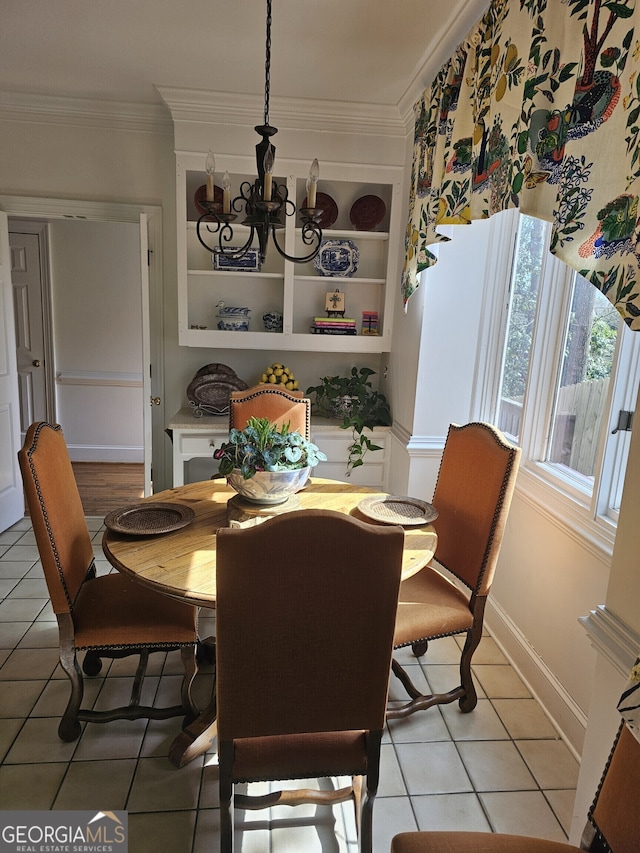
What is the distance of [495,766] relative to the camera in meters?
1.85

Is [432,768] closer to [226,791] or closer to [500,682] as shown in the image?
[500,682]

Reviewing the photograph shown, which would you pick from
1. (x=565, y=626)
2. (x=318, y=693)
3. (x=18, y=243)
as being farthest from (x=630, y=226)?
(x=18, y=243)

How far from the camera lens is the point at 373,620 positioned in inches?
50.3

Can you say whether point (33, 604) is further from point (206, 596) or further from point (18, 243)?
point (18, 243)

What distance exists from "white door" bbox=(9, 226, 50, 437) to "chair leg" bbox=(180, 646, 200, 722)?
13.4 ft

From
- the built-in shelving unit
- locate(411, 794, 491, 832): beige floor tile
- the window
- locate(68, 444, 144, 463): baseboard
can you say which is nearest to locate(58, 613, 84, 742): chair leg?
locate(411, 794, 491, 832): beige floor tile

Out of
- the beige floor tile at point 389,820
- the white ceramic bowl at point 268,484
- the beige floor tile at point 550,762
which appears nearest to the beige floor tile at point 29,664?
the white ceramic bowl at point 268,484

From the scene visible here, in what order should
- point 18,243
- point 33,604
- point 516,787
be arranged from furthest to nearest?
point 18,243 → point 33,604 → point 516,787

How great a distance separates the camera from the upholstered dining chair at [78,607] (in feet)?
5.55

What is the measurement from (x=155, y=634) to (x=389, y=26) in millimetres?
2523

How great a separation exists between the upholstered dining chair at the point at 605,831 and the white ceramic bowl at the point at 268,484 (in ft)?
3.52

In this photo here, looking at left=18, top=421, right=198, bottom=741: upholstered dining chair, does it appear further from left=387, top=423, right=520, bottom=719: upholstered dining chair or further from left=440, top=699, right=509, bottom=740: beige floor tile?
left=440, top=699, right=509, bottom=740: beige floor tile

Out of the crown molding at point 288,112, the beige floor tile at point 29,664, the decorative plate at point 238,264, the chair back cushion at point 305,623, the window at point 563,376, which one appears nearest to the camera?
the chair back cushion at point 305,623

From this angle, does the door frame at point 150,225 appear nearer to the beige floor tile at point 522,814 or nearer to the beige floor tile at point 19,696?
the beige floor tile at point 19,696
